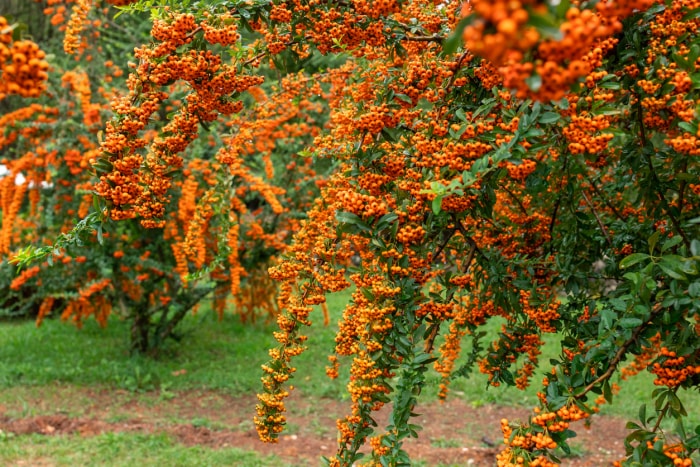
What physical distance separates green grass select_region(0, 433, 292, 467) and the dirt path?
17 centimetres

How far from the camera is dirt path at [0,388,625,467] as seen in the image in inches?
198

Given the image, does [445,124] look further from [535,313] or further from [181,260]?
[181,260]

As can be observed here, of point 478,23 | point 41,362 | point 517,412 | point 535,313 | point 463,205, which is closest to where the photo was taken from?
point 478,23

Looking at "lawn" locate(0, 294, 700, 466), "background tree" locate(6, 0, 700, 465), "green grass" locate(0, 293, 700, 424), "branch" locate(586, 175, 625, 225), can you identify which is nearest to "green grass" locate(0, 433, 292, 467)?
"lawn" locate(0, 294, 700, 466)

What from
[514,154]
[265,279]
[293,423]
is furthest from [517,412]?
[514,154]

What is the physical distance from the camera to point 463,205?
2010 millimetres

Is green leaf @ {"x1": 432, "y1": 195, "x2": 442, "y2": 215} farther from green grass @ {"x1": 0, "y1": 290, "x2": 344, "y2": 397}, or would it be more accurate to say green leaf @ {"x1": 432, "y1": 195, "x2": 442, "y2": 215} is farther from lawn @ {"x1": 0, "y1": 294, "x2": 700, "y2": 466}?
green grass @ {"x1": 0, "y1": 290, "x2": 344, "y2": 397}

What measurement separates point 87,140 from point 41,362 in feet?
9.46

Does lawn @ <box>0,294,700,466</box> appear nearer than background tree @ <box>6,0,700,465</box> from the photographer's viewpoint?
No

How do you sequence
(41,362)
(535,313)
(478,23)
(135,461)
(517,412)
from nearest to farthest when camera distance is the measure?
(478,23), (535,313), (135,461), (517,412), (41,362)

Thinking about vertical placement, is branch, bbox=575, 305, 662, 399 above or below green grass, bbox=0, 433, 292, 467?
above

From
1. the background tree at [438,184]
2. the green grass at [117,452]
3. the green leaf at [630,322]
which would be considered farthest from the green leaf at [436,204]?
the green grass at [117,452]

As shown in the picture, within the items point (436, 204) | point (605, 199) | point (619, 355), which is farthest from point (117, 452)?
point (436, 204)

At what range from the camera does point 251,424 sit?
5.65 m
